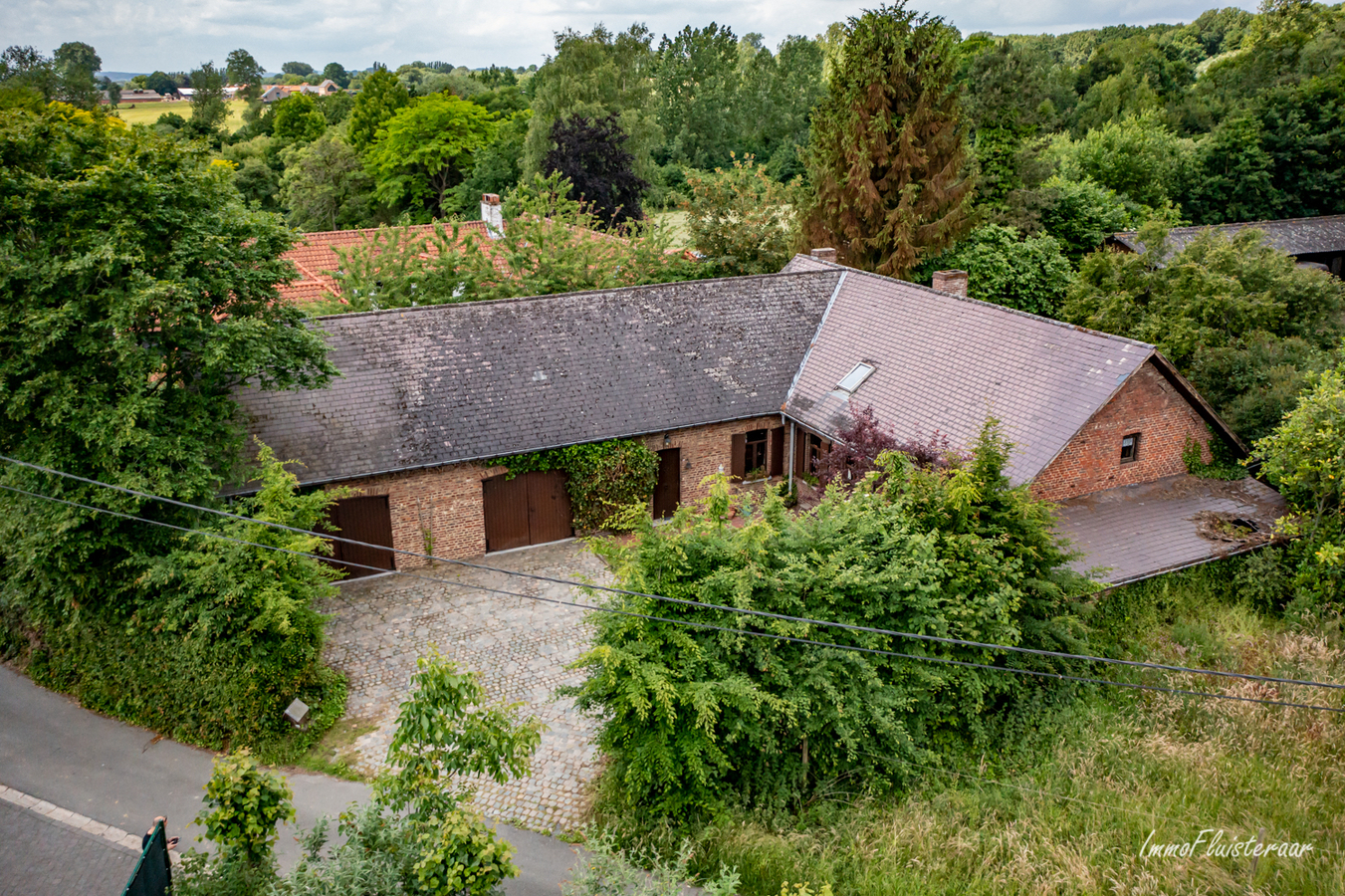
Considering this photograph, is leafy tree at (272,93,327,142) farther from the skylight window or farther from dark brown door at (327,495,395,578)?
the skylight window

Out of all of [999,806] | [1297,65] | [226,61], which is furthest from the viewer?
[226,61]

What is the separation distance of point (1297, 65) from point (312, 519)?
62620mm

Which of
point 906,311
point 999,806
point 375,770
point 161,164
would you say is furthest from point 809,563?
point 161,164

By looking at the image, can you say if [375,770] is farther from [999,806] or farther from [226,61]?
[226,61]

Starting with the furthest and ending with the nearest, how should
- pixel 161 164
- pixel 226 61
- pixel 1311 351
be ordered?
pixel 226 61 → pixel 1311 351 → pixel 161 164

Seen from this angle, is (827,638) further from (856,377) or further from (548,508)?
(856,377)

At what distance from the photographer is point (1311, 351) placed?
18.2 metres

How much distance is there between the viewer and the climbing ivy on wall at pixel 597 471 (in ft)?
59.3

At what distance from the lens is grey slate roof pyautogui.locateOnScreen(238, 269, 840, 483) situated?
17047 mm

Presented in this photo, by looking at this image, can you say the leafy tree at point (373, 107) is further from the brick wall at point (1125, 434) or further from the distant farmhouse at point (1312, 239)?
the brick wall at point (1125, 434)

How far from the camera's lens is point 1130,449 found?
1619 centimetres

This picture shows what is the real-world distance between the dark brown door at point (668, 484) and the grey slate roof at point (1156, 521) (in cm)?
842

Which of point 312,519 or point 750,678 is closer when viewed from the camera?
point 750,678

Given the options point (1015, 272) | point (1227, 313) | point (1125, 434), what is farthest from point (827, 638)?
point (1015, 272)
